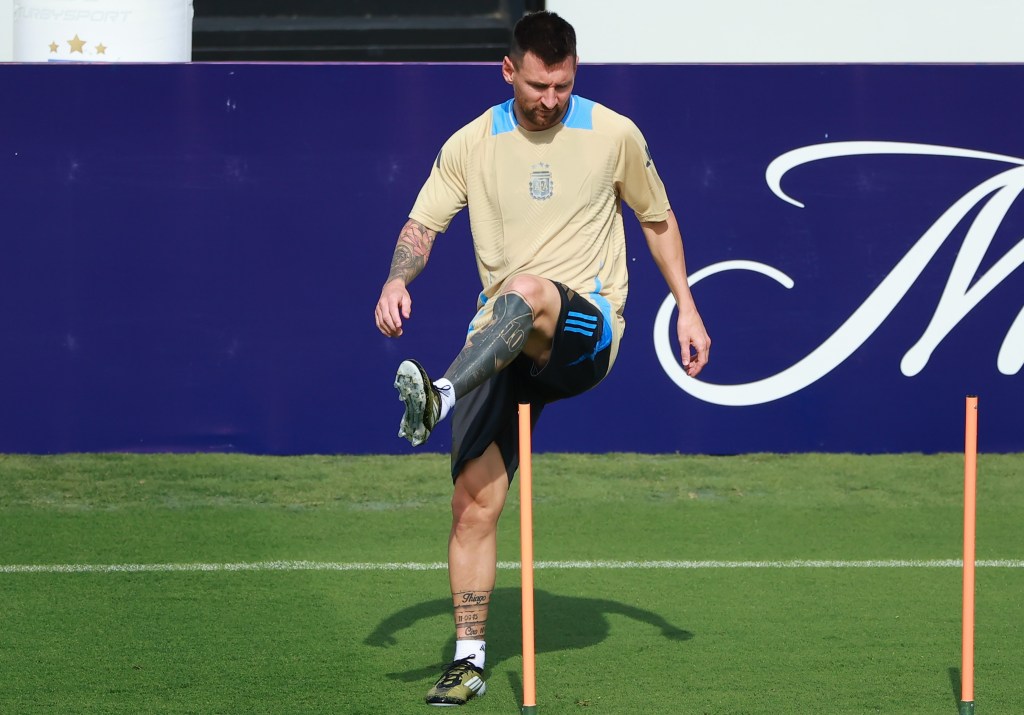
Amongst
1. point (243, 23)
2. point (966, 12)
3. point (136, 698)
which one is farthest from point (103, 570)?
point (966, 12)

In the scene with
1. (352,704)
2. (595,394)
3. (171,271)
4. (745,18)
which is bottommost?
(352,704)

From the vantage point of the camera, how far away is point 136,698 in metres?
4.83

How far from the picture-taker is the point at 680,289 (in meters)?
5.05

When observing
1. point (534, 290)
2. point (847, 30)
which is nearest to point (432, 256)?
point (534, 290)

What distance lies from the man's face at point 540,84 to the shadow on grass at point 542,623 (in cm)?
188

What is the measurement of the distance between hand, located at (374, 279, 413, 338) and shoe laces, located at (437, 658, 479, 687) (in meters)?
1.08

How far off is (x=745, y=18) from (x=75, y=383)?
5904 mm

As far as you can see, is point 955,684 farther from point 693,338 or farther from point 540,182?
point 540,182

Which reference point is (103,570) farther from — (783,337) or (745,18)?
(745,18)

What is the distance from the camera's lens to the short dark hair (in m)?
4.73

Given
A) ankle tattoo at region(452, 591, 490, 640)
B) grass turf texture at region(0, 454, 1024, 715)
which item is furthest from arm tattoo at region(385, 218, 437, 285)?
grass turf texture at region(0, 454, 1024, 715)

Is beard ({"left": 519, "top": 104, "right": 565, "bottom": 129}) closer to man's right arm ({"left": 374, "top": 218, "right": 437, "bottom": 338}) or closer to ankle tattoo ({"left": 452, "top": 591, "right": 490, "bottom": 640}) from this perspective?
man's right arm ({"left": 374, "top": 218, "right": 437, "bottom": 338})

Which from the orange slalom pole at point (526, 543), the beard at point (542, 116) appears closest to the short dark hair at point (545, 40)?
the beard at point (542, 116)

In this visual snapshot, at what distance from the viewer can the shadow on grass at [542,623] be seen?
18.1 ft
